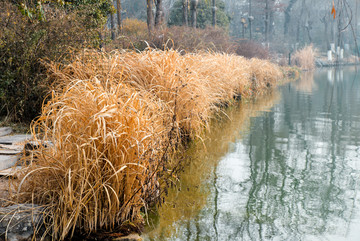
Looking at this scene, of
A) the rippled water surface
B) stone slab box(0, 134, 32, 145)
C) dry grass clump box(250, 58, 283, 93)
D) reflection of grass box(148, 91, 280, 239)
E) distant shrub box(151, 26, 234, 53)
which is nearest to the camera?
the rippled water surface

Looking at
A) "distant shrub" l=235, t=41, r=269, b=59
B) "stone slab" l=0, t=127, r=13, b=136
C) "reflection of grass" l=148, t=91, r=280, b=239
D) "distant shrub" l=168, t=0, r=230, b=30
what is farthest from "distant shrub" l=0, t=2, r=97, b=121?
"distant shrub" l=168, t=0, r=230, b=30

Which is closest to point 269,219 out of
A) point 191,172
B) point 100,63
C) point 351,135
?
point 191,172

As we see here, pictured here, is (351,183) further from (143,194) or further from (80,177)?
(80,177)

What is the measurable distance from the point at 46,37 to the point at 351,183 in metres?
4.14

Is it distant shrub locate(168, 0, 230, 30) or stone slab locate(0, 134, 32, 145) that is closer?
stone slab locate(0, 134, 32, 145)

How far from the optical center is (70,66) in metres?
5.06

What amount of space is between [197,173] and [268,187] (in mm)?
779

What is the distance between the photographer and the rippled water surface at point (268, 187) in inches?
110

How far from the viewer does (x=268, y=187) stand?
367 cm

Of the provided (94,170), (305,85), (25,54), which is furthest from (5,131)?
(305,85)

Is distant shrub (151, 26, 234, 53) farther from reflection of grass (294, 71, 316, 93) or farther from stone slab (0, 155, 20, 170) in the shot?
stone slab (0, 155, 20, 170)

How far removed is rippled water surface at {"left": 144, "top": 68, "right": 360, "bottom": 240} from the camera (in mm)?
2797

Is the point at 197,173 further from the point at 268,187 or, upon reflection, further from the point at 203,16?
the point at 203,16

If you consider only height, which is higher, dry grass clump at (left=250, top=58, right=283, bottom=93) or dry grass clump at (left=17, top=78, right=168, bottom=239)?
dry grass clump at (left=250, top=58, right=283, bottom=93)
